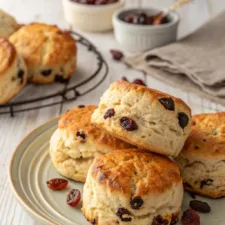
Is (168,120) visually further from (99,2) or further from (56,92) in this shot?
(99,2)

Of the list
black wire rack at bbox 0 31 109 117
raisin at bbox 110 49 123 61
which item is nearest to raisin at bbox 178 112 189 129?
black wire rack at bbox 0 31 109 117

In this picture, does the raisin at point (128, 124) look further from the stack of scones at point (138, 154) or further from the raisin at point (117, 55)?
the raisin at point (117, 55)

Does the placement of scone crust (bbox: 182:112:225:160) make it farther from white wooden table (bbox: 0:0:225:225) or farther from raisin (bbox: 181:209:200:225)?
white wooden table (bbox: 0:0:225:225)

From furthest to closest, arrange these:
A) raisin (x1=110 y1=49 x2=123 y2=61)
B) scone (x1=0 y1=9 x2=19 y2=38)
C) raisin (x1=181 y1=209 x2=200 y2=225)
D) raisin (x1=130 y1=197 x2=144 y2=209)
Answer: raisin (x1=110 y1=49 x2=123 y2=61) → scone (x1=0 y1=9 x2=19 y2=38) → raisin (x1=181 y1=209 x2=200 y2=225) → raisin (x1=130 y1=197 x2=144 y2=209)

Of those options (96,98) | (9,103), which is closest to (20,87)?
(9,103)

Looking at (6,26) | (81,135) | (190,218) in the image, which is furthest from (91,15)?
(190,218)
